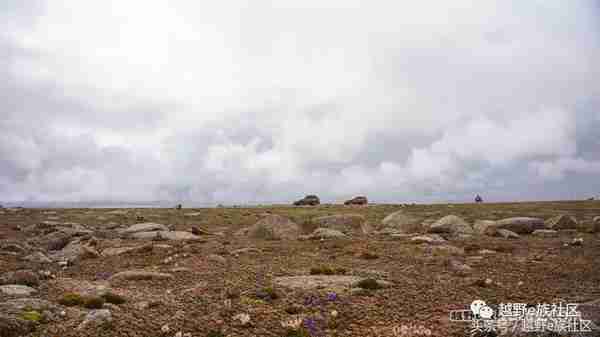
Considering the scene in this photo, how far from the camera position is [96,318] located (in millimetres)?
11422

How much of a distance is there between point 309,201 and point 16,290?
113 metres

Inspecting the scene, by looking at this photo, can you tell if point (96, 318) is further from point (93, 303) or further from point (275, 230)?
point (275, 230)

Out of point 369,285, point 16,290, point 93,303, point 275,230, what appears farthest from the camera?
point 275,230

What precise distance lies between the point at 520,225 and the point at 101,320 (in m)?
38.2

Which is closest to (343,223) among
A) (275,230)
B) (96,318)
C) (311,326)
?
(275,230)

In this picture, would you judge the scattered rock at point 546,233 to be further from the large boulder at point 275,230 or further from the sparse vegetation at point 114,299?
the sparse vegetation at point 114,299

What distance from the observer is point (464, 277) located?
1798 centimetres

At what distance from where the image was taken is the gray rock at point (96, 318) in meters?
11.1

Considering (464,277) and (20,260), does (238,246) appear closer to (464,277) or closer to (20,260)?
(20,260)

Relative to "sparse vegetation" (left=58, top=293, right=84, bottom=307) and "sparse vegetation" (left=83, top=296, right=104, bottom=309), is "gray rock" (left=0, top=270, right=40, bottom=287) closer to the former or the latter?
"sparse vegetation" (left=58, top=293, right=84, bottom=307)

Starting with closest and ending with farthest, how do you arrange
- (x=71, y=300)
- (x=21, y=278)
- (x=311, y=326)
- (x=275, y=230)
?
(x=311, y=326) → (x=71, y=300) → (x=21, y=278) → (x=275, y=230)

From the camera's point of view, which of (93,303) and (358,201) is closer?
(93,303)

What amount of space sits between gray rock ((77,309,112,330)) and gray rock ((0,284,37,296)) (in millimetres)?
4834

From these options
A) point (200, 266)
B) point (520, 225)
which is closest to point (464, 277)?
point (200, 266)
